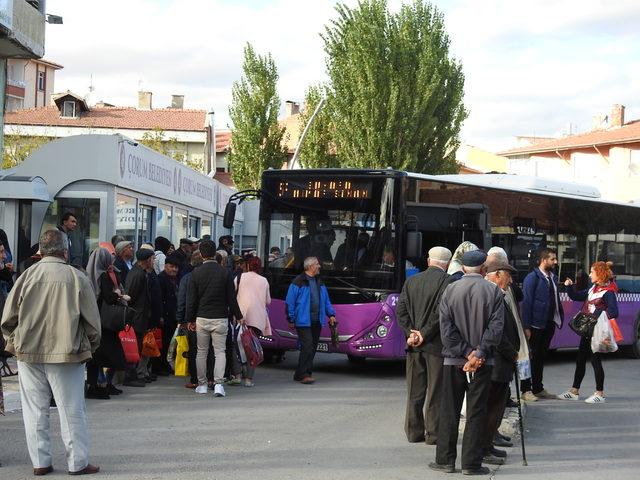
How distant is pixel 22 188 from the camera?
17391mm

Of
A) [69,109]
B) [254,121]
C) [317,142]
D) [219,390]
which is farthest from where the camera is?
[69,109]

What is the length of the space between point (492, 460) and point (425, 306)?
59.0 inches

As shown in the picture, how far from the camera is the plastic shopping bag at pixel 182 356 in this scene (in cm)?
1388

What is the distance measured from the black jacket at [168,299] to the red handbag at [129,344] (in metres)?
1.89

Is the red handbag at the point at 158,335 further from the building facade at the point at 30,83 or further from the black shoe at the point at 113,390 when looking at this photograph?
the building facade at the point at 30,83

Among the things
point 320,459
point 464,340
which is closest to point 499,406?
point 464,340

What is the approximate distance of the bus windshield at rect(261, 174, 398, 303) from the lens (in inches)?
604

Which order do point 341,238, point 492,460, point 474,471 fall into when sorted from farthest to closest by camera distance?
point 341,238
point 492,460
point 474,471

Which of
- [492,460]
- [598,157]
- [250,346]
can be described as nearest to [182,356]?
[250,346]

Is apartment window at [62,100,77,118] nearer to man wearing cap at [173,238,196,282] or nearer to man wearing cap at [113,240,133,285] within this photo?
man wearing cap at [173,238,196,282]

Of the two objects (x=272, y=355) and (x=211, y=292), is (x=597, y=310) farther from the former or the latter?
(x=272, y=355)

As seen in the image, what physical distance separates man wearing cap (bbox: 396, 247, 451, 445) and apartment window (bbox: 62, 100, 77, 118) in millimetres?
74240

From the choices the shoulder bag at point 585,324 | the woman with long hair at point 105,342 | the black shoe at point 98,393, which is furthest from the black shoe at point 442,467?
the shoulder bag at point 585,324

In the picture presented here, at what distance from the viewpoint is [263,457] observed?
9055mm
